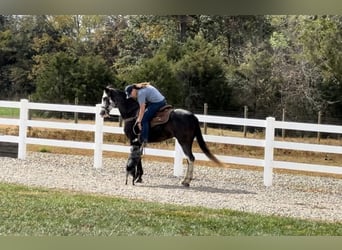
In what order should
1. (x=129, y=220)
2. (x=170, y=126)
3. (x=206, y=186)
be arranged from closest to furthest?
(x=129, y=220)
(x=206, y=186)
(x=170, y=126)

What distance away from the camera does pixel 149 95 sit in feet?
18.7

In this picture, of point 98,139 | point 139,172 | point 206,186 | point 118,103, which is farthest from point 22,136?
point 206,186

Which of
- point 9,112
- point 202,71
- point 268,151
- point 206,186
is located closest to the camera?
point 202,71

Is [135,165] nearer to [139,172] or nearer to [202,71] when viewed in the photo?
[139,172]

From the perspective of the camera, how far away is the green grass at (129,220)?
16.3 ft

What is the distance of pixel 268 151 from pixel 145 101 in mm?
1122

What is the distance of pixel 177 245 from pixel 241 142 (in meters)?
1.34

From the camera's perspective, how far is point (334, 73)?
5492mm

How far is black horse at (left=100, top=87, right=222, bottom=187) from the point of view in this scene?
5.72 metres

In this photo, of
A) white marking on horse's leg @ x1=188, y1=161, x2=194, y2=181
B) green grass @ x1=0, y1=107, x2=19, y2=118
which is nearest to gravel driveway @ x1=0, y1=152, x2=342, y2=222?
white marking on horse's leg @ x1=188, y1=161, x2=194, y2=181

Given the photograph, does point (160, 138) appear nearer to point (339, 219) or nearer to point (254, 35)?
point (254, 35)

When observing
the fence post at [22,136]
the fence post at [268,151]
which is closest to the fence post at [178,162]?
the fence post at [268,151]

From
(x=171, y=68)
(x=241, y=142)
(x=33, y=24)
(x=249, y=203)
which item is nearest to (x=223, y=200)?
(x=249, y=203)

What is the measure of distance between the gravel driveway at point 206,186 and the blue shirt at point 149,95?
507mm
